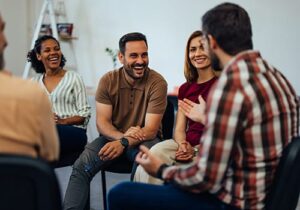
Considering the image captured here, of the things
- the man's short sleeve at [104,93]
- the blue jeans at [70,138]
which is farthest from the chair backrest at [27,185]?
the man's short sleeve at [104,93]

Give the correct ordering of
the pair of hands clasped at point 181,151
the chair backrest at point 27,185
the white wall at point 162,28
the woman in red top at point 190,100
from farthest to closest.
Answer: the white wall at point 162,28, the woman in red top at point 190,100, the pair of hands clasped at point 181,151, the chair backrest at point 27,185

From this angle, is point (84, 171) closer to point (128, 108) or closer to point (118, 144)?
point (118, 144)

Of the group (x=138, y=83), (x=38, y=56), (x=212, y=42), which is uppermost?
(x=212, y=42)

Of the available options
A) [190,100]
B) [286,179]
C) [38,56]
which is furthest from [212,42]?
[38,56]

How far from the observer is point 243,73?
1.20 metres

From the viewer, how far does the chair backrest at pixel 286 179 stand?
4.07ft

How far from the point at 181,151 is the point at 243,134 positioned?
80cm

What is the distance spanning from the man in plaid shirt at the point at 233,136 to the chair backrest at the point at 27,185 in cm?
38

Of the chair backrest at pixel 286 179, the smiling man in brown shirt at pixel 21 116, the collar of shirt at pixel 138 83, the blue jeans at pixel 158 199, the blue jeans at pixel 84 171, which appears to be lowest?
the blue jeans at pixel 84 171

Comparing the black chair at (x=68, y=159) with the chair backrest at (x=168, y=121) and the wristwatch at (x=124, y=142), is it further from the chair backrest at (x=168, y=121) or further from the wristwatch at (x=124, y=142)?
the chair backrest at (x=168, y=121)

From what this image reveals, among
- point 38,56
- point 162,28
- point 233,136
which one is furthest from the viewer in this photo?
point 162,28

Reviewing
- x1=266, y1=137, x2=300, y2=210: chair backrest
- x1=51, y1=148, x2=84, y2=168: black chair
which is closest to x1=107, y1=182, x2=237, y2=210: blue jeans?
x1=266, y1=137, x2=300, y2=210: chair backrest

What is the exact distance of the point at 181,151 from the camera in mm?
1986

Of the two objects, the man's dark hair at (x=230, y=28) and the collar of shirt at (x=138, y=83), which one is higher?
the man's dark hair at (x=230, y=28)
